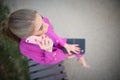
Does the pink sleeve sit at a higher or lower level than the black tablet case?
higher

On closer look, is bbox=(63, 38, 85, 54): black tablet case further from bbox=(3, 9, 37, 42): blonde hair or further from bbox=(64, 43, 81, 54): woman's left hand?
bbox=(3, 9, 37, 42): blonde hair

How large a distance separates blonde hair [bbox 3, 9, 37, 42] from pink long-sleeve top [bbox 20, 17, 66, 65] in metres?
0.06

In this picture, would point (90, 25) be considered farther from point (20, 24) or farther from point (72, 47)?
point (20, 24)

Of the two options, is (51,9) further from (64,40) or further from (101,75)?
(101,75)

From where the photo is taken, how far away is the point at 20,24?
43.2 inches

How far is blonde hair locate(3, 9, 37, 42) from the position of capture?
3.60 ft

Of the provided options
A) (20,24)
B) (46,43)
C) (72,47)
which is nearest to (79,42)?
(72,47)

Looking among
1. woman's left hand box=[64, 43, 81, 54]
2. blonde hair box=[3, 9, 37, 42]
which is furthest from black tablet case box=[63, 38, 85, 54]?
blonde hair box=[3, 9, 37, 42]

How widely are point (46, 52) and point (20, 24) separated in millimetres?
216

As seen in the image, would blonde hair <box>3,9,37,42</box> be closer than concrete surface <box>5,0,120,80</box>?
Yes

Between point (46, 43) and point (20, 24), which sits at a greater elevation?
point (20, 24)

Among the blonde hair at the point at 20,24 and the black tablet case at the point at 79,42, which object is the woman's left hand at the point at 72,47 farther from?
the blonde hair at the point at 20,24

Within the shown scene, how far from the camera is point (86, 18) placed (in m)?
1.20

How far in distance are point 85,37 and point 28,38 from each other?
0.31 meters
